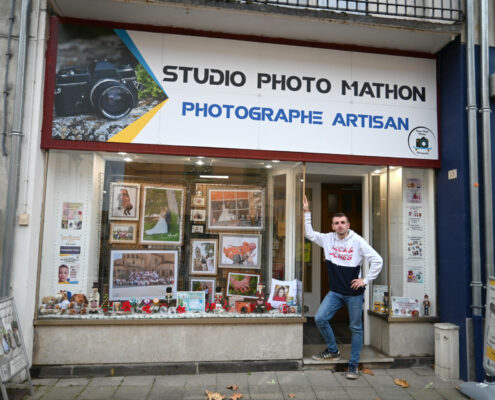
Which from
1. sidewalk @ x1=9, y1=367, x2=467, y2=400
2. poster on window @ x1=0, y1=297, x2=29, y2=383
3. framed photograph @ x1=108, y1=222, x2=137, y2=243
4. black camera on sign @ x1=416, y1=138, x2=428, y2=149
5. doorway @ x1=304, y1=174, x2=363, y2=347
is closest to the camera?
poster on window @ x1=0, y1=297, x2=29, y2=383

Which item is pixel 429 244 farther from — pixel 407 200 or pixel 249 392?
pixel 249 392

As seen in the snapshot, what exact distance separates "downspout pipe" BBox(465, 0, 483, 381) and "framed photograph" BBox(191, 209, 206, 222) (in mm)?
3737

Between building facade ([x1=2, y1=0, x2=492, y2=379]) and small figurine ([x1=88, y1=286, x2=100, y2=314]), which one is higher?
building facade ([x1=2, y1=0, x2=492, y2=379])

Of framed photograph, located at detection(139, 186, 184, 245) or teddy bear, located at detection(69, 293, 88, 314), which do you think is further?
framed photograph, located at detection(139, 186, 184, 245)

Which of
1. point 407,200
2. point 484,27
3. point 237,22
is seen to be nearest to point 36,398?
point 237,22

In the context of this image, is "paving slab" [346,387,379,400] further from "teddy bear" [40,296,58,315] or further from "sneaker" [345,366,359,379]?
"teddy bear" [40,296,58,315]

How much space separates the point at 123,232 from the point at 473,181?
4906 millimetres

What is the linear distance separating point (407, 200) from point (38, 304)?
5489mm

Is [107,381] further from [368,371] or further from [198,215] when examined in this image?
[368,371]

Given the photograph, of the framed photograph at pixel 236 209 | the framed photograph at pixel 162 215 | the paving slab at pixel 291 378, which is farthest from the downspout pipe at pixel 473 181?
the framed photograph at pixel 162 215

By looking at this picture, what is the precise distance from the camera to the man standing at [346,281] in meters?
4.88

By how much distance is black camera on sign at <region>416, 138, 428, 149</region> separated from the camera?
5.61m

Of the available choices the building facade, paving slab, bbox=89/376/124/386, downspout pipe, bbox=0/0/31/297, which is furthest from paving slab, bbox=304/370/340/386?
downspout pipe, bbox=0/0/31/297

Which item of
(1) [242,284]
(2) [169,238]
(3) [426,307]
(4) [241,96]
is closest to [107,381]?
(2) [169,238]
